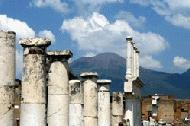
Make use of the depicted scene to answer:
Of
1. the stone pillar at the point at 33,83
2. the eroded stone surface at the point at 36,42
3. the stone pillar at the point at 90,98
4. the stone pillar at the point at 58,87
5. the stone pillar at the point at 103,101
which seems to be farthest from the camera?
the stone pillar at the point at 103,101

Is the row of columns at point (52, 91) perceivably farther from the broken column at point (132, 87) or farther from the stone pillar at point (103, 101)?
the broken column at point (132, 87)

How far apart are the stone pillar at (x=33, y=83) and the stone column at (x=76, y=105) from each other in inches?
219

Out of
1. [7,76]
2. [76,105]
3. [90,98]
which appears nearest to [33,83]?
[7,76]

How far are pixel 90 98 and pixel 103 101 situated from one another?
10.7 feet

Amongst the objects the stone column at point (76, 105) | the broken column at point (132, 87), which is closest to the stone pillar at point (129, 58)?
the broken column at point (132, 87)

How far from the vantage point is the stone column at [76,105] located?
68.1 ft

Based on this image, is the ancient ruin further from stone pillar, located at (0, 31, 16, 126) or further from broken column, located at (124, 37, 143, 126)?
broken column, located at (124, 37, 143, 126)

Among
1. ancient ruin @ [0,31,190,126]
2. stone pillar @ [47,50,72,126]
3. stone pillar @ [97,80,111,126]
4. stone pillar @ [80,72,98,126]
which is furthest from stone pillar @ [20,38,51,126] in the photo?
stone pillar @ [97,80,111,126]

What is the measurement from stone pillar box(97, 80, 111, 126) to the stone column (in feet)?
13.4

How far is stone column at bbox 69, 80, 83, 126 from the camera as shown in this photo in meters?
20.8

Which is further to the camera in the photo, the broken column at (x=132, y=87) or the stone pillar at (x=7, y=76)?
the broken column at (x=132, y=87)

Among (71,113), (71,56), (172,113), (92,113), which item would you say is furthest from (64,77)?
(172,113)

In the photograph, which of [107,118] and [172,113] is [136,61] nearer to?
[107,118]

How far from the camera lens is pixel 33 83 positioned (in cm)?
1503
